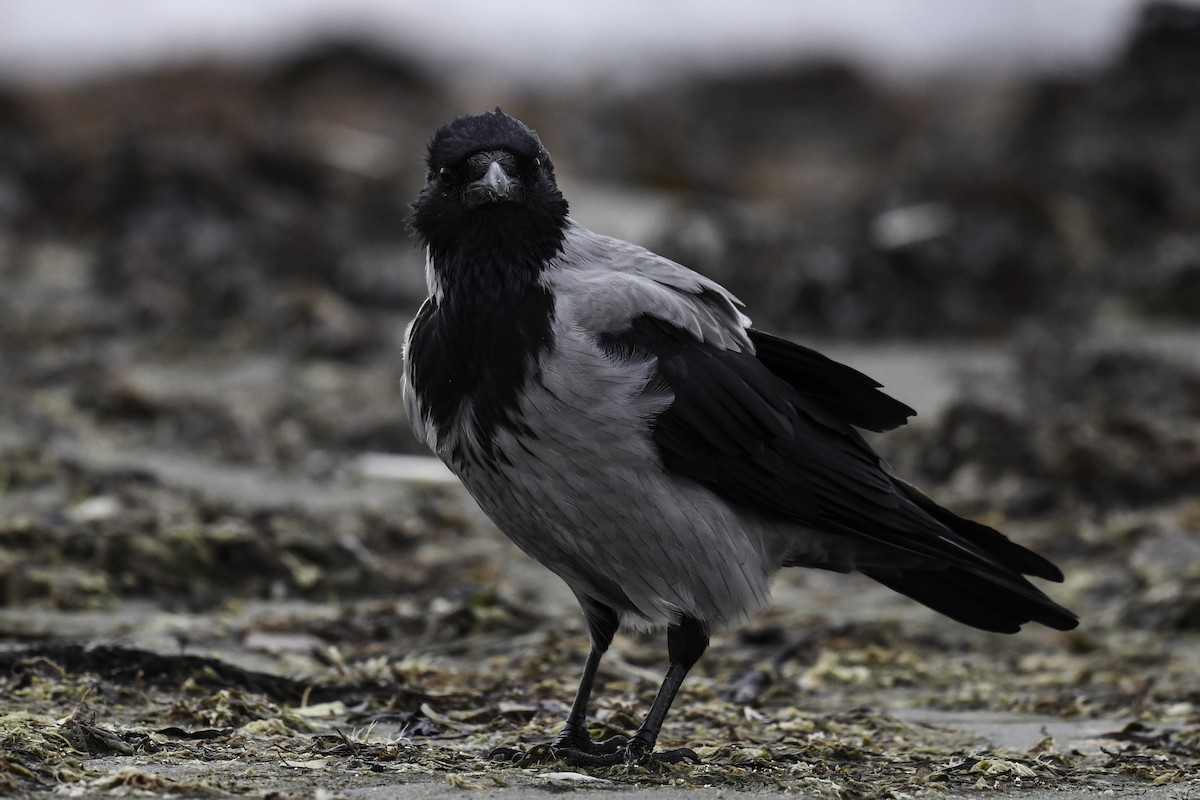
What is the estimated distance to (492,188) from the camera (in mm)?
4270

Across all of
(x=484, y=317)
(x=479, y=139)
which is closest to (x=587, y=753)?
(x=484, y=317)

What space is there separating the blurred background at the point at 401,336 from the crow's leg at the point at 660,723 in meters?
1.39

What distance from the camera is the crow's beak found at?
427 cm

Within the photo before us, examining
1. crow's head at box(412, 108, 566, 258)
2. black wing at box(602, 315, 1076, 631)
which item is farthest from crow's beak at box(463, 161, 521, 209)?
black wing at box(602, 315, 1076, 631)

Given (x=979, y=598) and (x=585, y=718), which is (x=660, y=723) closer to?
(x=585, y=718)

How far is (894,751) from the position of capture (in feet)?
14.6

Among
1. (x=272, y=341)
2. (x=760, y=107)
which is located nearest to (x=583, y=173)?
(x=272, y=341)

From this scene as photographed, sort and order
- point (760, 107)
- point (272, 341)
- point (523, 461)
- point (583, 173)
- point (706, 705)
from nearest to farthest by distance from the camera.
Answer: point (523, 461)
point (706, 705)
point (272, 341)
point (583, 173)
point (760, 107)

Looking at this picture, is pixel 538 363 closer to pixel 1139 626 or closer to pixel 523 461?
pixel 523 461

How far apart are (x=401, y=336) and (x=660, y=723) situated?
7541 millimetres

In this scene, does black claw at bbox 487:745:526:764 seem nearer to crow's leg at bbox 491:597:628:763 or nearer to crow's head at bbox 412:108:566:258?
crow's leg at bbox 491:597:628:763

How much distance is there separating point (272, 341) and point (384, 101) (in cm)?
1550

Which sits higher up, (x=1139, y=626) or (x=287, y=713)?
(x=1139, y=626)

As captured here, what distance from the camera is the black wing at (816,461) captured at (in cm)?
429
